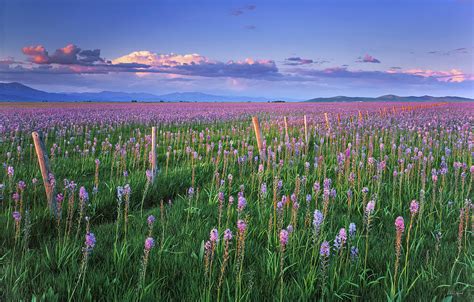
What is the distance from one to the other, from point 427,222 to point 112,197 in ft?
16.2

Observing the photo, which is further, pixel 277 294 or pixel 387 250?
pixel 387 250

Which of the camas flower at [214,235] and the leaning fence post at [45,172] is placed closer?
the camas flower at [214,235]

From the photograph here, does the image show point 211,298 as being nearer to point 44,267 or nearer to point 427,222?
point 44,267

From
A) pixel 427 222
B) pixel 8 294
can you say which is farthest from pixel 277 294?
pixel 427 222

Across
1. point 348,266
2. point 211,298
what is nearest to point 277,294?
point 211,298

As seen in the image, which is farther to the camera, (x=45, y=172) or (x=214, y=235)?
(x=45, y=172)

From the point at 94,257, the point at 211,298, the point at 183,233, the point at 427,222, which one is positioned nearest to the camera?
the point at 211,298

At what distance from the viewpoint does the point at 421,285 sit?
3.27m

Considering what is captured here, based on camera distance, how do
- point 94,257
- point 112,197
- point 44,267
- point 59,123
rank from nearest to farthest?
1. point 44,267
2. point 94,257
3. point 112,197
4. point 59,123

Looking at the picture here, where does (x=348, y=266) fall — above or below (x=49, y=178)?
below

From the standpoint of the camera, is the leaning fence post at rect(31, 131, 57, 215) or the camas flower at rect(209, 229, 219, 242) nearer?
the camas flower at rect(209, 229, 219, 242)

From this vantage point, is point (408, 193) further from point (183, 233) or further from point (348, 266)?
point (183, 233)

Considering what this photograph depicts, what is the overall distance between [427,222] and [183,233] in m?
3.49

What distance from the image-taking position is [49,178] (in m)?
5.08
